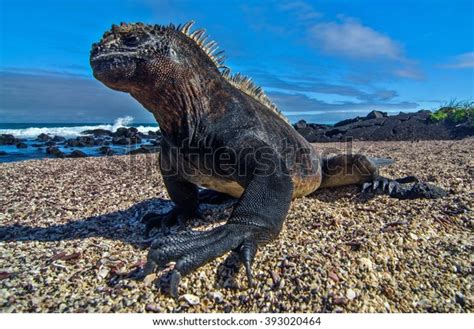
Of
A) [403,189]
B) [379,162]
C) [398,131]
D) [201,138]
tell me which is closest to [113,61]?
[201,138]

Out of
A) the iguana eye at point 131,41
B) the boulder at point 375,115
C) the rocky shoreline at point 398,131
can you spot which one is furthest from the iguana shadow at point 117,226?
the boulder at point 375,115

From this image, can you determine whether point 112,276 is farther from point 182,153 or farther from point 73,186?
point 73,186

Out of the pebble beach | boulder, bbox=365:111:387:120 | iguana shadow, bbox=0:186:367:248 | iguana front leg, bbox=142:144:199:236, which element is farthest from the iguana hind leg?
boulder, bbox=365:111:387:120

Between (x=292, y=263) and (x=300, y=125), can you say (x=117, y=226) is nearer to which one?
(x=292, y=263)

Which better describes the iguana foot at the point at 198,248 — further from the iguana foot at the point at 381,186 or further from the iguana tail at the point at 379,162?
the iguana tail at the point at 379,162

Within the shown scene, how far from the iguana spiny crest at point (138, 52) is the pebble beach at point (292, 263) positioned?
1.54 m

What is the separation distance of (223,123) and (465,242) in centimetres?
230

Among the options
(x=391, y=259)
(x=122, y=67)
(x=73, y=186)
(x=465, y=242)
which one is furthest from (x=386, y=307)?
(x=73, y=186)

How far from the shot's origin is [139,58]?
321 cm

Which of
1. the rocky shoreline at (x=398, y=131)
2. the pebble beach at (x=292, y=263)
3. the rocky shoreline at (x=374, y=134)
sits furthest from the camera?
the rocky shoreline at (x=398, y=131)

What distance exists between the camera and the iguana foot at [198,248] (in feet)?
7.79

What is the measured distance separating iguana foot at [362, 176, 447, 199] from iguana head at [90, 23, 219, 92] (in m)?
2.81

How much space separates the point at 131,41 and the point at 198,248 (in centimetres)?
202

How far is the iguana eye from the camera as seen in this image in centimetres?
327
